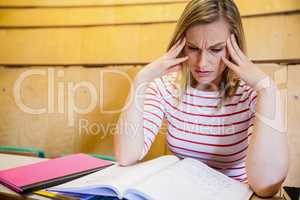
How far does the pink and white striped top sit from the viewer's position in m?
0.82

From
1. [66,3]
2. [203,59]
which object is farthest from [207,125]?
[66,3]

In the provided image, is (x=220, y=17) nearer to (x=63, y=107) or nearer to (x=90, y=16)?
(x=90, y=16)

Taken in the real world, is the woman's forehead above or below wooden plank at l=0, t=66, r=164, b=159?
above

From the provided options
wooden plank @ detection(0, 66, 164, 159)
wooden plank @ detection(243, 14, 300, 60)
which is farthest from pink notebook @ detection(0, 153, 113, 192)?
wooden plank @ detection(243, 14, 300, 60)

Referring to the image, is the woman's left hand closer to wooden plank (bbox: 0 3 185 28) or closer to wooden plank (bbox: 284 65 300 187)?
wooden plank (bbox: 284 65 300 187)

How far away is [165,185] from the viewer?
544mm

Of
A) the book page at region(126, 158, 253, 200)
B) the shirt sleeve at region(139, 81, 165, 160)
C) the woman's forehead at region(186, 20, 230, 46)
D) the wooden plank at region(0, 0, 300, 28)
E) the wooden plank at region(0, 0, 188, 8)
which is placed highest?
the wooden plank at region(0, 0, 188, 8)

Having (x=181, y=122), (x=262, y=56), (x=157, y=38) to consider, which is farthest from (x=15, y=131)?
(x=262, y=56)

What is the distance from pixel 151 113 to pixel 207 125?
0.56 feet

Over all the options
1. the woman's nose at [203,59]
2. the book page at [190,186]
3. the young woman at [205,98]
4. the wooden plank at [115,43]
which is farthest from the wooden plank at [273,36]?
the book page at [190,186]

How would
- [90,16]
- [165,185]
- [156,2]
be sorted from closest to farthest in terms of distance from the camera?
[165,185] → [156,2] → [90,16]

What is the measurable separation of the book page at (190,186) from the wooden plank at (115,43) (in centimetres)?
64

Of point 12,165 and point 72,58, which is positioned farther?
point 72,58

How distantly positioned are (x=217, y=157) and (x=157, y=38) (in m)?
0.64
